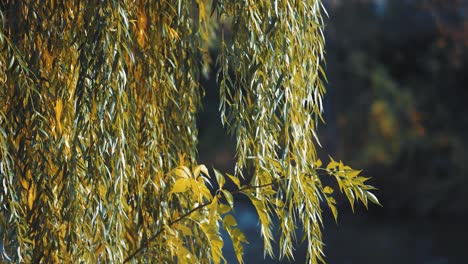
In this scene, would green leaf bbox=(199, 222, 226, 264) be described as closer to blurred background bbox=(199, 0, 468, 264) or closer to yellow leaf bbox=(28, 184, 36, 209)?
yellow leaf bbox=(28, 184, 36, 209)

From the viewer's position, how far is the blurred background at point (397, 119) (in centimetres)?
803

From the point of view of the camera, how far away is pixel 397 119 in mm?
8656

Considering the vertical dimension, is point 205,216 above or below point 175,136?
below

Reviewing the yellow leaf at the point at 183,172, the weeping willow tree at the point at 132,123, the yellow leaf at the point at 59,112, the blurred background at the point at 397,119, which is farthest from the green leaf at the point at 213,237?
the blurred background at the point at 397,119

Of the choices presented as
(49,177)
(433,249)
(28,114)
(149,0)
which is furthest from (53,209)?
(433,249)

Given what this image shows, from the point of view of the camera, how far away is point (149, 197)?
82.0 inches

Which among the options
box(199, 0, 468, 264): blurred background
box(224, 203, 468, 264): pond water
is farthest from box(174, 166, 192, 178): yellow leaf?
box(199, 0, 468, 264): blurred background

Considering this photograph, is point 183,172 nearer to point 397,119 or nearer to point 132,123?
point 132,123

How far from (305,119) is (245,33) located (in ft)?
0.93

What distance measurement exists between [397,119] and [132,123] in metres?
7.15


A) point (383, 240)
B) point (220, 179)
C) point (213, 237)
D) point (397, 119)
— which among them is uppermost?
point (220, 179)

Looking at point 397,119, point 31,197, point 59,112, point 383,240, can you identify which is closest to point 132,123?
point 59,112

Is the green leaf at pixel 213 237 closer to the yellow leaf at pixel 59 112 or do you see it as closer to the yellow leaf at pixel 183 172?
the yellow leaf at pixel 183 172

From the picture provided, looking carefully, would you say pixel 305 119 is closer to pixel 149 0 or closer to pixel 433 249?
pixel 149 0
